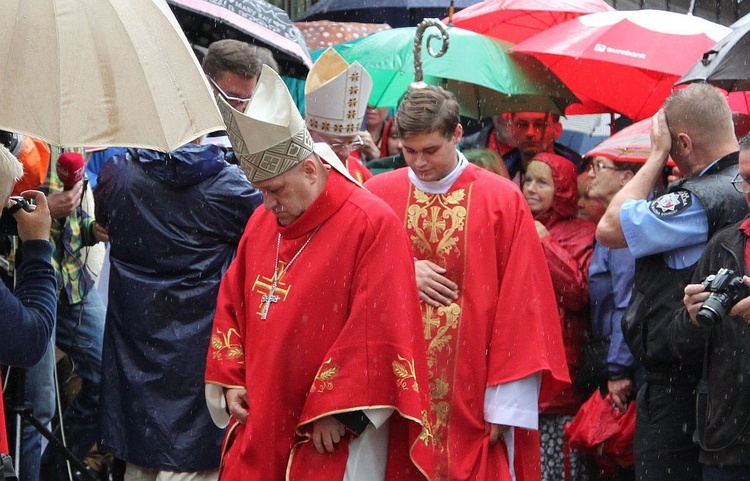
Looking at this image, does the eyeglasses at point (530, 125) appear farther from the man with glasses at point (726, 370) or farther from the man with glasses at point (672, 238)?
the man with glasses at point (726, 370)

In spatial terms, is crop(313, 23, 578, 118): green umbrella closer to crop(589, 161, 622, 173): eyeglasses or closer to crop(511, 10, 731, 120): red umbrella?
crop(511, 10, 731, 120): red umbrella

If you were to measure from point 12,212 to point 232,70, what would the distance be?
1.87 m

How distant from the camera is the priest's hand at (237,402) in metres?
4.96

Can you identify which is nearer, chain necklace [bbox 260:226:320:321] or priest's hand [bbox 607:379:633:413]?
chain necklace [bbox 260:226:320:321]

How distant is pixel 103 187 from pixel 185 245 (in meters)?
0.50

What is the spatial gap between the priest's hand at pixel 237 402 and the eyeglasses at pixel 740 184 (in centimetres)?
198

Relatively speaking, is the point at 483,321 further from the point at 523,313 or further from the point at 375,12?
the point at 375,12

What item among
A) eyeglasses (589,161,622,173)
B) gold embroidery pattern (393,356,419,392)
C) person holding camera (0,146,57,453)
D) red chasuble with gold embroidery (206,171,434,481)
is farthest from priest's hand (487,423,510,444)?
eyeglasses (589,161,622,173)

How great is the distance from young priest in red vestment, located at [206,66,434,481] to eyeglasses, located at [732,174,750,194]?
4.14 ft

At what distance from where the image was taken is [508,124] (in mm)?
9078

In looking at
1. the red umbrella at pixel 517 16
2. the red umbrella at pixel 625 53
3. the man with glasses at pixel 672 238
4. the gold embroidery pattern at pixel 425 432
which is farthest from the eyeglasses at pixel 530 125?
the gold embroidery pattern at pixel 425 432

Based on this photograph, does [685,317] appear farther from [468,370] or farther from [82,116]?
[82,116]

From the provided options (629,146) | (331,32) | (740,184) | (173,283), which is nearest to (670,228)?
(740,184)

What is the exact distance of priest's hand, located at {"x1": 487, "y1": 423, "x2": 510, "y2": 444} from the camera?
5574mm
